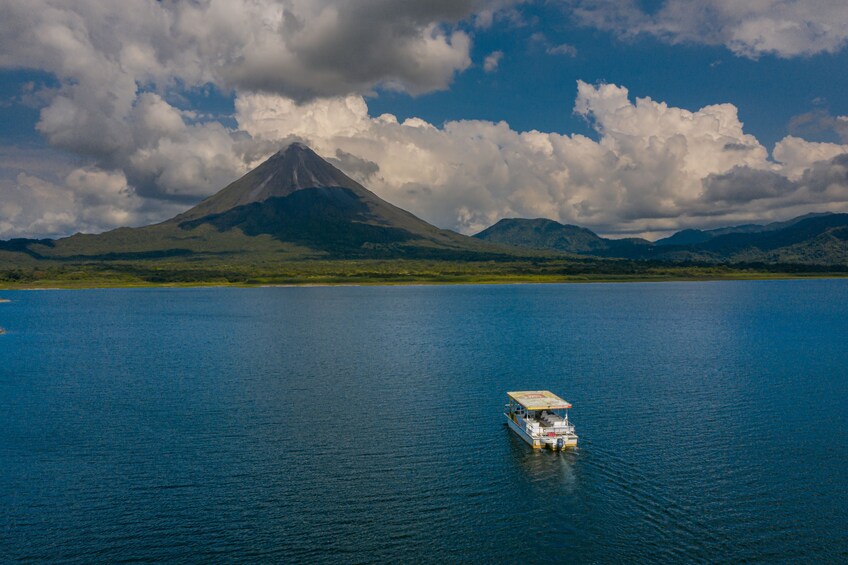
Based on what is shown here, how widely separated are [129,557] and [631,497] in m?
32.2

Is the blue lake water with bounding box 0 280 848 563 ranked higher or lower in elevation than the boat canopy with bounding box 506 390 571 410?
lower


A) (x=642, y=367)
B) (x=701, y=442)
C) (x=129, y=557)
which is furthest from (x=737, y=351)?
(x=129, y=557)

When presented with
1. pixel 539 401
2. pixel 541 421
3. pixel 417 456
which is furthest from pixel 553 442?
pixel 417 456

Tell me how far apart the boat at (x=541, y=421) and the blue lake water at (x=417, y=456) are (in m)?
1.32

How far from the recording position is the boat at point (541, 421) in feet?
169

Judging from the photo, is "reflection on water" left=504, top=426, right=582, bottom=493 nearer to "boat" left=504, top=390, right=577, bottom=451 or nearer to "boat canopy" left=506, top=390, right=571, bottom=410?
"boat" left=504, top=390, right=577, bottom=451

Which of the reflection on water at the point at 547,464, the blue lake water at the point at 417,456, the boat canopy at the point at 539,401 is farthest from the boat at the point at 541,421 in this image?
the blue lake water at the point at 417,456

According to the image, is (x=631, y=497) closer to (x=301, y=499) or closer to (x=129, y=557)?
(x=301, y=499)

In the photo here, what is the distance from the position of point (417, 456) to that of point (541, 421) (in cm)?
1286

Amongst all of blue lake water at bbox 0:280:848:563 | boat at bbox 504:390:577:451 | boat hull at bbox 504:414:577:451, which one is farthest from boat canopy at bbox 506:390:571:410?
boat hull at bbox 504:414:577:451

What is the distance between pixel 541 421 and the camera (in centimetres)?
5509

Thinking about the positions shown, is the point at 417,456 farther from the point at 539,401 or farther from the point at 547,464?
the point at 539,401

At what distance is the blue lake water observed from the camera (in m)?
35.8

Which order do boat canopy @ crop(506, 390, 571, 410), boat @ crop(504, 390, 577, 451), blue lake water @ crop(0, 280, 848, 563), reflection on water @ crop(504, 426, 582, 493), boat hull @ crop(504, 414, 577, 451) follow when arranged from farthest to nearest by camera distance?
boat canopy @ crop(506, 390, 571, 410), boat @ crop(504, 390, 577, 451), boat hull @ crop(504, 414, 577, 451), reflection on water @ crop(504, 426, 582, 493), blue lake water @ crop(0, 280, 848, 563)
